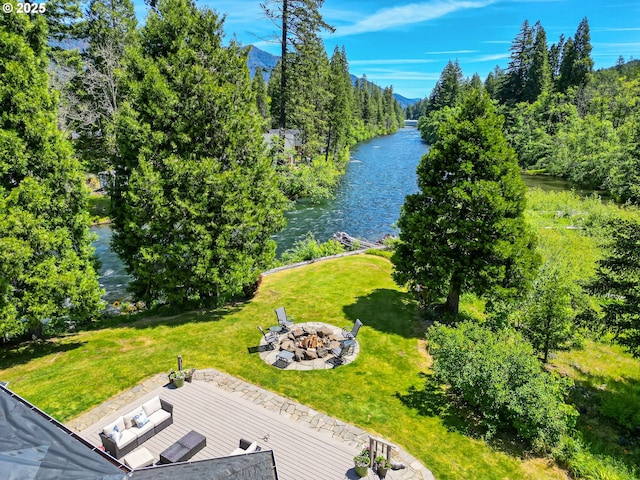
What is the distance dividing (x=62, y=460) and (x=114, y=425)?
Result: 153 inches

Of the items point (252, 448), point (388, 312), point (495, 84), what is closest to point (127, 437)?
point (252, 448)

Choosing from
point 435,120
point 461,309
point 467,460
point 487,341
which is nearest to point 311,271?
point 461,309

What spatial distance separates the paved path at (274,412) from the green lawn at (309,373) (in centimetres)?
31

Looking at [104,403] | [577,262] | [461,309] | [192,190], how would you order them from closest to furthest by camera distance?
[104,403], [192,190], [461,309], [577,262]

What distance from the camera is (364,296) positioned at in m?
19.8

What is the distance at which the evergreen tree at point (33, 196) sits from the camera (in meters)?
11.7

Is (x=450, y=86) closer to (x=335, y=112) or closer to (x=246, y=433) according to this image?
(x=335, y=112)

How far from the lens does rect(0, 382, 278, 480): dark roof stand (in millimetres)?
5707

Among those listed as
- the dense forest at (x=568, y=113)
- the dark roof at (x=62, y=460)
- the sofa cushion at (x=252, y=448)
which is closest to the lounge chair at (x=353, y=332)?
the sofa cushion at (x=252, y=448)

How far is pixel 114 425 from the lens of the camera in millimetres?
9477

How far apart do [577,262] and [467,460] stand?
1718cm

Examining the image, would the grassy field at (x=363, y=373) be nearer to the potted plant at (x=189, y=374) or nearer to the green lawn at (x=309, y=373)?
the green lawn at (x=309, y=373)

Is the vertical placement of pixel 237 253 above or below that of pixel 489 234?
below

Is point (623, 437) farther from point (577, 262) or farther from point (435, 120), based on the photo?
point (435, 120)
